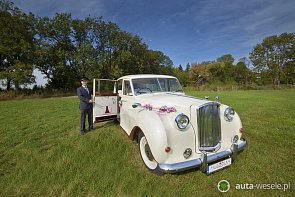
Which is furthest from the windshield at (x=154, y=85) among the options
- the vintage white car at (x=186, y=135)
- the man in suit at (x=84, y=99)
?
the man in suit at (x=84, y=99)

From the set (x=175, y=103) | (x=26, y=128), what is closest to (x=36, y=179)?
(x=175, y=103)

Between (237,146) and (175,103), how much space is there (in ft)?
5.11

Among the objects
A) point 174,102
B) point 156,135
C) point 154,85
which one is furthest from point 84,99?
point 156,135

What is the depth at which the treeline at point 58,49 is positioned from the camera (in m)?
22.4

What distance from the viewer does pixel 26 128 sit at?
6262 millimetres

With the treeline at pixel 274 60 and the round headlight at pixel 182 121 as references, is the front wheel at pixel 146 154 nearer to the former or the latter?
the round headlight at pixel 182 121

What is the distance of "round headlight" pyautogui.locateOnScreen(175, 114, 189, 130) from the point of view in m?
2.74

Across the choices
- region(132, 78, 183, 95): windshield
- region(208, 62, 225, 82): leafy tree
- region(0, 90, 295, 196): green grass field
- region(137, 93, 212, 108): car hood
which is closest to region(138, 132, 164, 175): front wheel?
region(0, 90, 295, 196): green grass field

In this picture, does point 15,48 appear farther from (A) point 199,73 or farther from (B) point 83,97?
(A) point 199,73

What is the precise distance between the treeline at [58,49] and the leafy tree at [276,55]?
3703 centimetres

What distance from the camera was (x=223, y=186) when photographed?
2.68 metres

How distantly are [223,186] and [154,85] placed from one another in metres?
3.14

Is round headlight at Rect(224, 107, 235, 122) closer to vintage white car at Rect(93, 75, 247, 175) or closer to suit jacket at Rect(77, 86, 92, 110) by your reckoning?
vintage white car at Rect(93, 75, 247, 175)

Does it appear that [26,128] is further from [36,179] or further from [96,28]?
[96,28]
